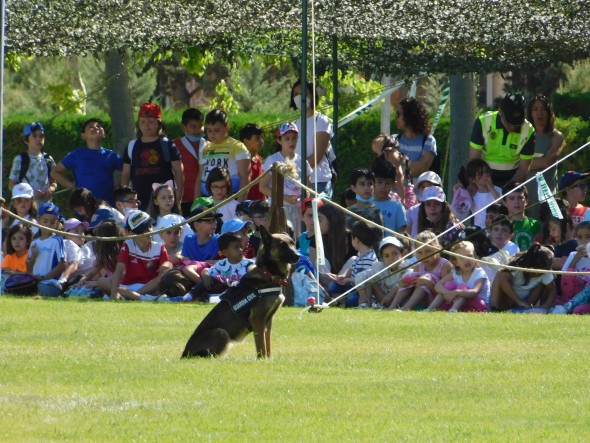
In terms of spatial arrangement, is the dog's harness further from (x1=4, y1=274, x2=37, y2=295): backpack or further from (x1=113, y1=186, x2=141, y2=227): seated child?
(x1=113, y1=186, x2=141, y2=227): seated child

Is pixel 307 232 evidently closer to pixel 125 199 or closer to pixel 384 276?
pixel 384 276

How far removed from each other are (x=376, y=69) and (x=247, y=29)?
2.61m

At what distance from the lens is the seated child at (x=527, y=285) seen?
14086 millimetres

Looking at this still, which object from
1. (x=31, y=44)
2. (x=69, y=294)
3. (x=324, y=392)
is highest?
(x=31, y=44)

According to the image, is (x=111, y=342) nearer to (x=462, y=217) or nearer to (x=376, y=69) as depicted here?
(x=462, y=217)

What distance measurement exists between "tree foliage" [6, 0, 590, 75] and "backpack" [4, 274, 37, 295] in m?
2.82

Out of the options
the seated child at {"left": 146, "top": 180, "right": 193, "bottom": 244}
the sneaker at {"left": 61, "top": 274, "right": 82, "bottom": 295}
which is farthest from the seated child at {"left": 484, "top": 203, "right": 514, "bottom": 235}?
the sneaker at {"left": 61, "top": 274, "right": 82, "bottom": 295}

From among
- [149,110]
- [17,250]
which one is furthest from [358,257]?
[17,250]

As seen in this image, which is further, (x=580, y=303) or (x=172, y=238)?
(x=172, y=238)

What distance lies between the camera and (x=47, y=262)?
16516 mm

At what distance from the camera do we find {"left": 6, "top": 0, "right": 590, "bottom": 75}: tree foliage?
1631 centimetres

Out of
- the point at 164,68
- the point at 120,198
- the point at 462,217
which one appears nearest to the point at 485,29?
the point at 462,217

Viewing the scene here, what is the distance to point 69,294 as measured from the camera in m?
16.5

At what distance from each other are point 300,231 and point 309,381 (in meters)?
7.36
